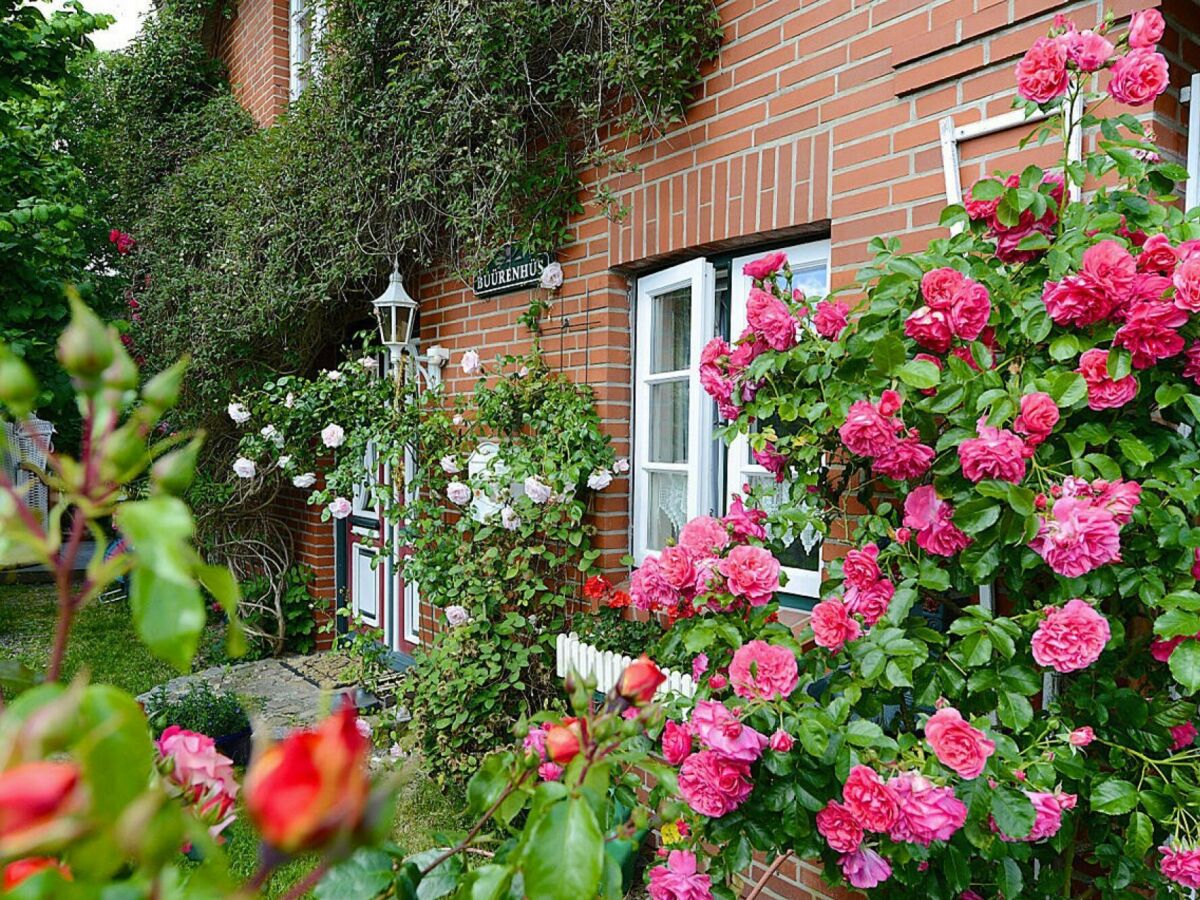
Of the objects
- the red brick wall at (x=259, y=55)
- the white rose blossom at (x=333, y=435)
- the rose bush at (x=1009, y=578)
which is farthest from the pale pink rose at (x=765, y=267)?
the red brick wall at (x=259, y=55)

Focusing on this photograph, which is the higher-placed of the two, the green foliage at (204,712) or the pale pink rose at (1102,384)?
the pale pink rose at (1102,384)

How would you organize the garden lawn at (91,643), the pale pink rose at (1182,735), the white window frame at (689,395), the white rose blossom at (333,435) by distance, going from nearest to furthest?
the pale pink rose at (1182,735), the white window frame at (689,395), the white rose blossom at (333,435), the garden lawn at (91,643)

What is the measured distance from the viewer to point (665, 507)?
3.44 metres

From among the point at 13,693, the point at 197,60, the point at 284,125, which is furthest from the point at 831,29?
the point at 197,60

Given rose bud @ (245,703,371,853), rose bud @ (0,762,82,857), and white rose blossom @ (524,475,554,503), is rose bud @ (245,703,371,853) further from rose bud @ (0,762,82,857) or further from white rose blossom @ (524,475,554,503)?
white rose blossom @ (524,475,554,503)

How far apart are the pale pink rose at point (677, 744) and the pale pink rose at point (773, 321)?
96 cm

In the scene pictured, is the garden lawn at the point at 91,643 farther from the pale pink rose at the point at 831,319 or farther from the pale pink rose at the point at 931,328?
the pale pink rose at the point at 931,328

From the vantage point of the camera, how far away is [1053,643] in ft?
5.18

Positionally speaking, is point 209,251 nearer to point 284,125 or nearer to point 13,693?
point 284,125

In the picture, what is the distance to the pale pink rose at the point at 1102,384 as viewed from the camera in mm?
1650

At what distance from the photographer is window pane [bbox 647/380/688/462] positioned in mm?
3377

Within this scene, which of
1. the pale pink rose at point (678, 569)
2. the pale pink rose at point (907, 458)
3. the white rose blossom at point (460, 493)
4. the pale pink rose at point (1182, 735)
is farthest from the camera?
the white rose blossom at point (460, 493)

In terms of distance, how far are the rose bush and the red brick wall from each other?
5.62 meters

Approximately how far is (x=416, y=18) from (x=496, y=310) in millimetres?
1314
